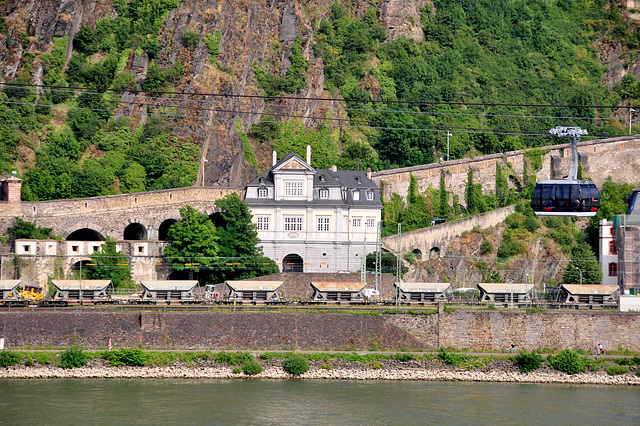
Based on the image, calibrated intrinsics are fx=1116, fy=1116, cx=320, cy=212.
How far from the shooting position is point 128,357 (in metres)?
58.8

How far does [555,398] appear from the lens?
55500mm

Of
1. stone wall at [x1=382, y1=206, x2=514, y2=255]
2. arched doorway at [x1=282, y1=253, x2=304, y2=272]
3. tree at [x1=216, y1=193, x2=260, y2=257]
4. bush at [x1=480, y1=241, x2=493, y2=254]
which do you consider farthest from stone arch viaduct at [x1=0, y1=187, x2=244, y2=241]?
bush at [x1=480, y1=241, x2=493, y2=254]

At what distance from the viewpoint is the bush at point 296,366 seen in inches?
2301

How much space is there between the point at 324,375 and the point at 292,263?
2118 cm

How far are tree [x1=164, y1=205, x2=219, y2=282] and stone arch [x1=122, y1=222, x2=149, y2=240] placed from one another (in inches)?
136

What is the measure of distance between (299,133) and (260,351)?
3563 cm

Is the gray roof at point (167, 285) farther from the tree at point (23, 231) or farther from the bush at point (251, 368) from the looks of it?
the tree at point (23, 231)

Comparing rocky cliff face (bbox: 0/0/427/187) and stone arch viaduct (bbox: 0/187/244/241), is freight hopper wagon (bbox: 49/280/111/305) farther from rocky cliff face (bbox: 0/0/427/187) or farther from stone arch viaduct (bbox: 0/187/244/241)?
rocky cliff face (bbox: 0/0/427/187)

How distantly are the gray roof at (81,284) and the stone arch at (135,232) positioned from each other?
12.7 metres

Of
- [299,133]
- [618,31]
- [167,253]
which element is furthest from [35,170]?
[618,31]

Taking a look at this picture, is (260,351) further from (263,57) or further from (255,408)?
(263,57)

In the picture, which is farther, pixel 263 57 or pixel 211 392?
pixel 263 57

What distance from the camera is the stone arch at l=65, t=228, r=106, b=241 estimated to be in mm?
78500

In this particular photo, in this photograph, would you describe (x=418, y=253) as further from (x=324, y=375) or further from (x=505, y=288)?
(x=324, y=375)
